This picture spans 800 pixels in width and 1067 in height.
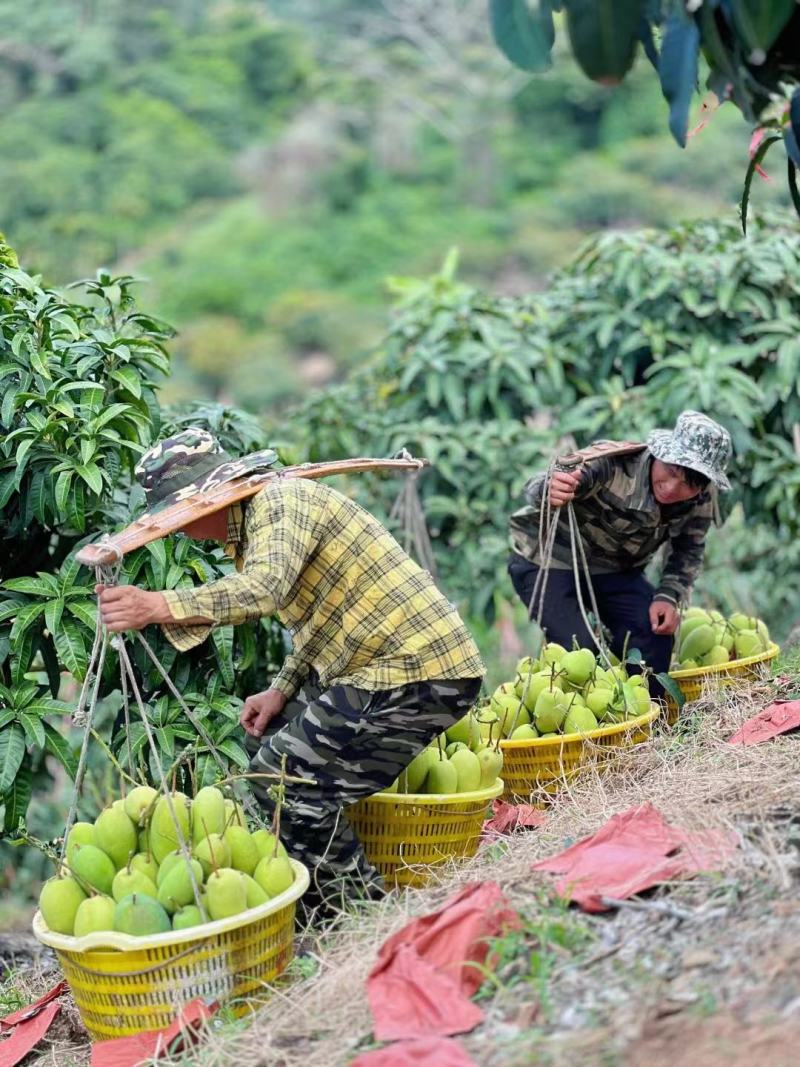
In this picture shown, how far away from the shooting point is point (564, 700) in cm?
383

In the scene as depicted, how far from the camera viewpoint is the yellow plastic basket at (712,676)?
447cm

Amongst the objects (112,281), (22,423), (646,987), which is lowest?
(646,987)

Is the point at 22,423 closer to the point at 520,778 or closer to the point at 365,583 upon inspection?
the point at 365,583

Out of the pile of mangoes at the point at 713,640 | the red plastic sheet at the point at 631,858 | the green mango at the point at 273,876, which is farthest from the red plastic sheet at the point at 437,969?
the pile of mangoes at the point at 713,640

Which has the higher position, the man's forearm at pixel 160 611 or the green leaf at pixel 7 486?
the green leaf at pixel 7 486

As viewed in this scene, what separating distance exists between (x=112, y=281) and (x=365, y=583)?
1545 millimetres

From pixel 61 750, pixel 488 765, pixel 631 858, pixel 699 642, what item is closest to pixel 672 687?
pixel 699 642

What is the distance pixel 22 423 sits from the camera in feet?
12.1

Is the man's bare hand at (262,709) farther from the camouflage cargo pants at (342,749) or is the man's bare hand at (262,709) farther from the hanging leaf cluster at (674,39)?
the hanging leaf cluster at (674,39)

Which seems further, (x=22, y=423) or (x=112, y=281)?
(x=112, y=281)

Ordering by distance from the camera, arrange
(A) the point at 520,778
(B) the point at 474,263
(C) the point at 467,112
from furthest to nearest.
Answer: (C) the point at 467,112 → (B) the point at 474,263 → (A) the point at 520,778

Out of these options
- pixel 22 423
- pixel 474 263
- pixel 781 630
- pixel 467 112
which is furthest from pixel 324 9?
pixel 22 423

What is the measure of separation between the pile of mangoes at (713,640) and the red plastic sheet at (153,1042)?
243 centimetres

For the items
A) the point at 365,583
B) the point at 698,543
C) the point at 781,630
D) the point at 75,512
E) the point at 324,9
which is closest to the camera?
the point at 365,583
